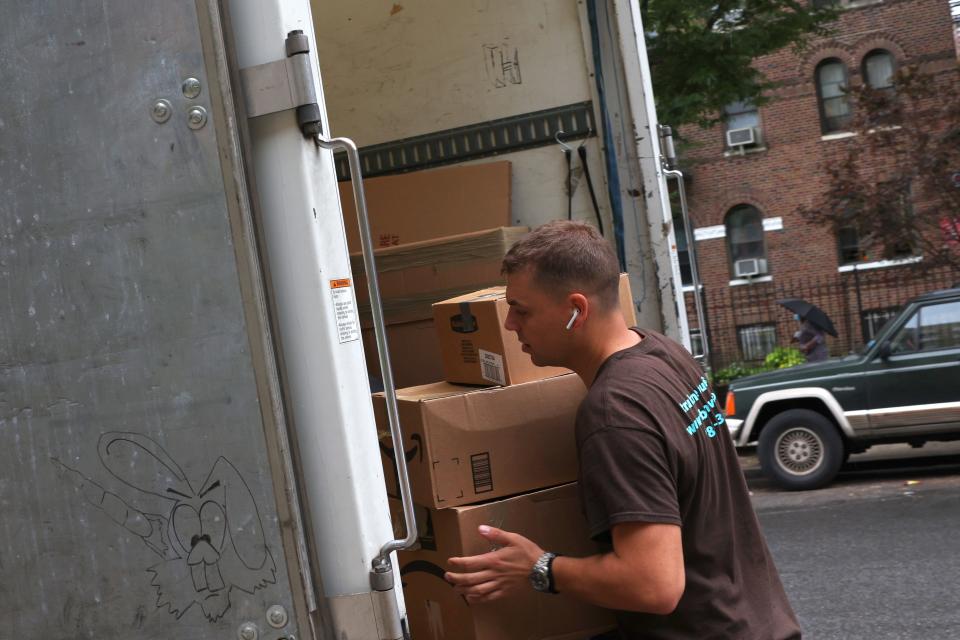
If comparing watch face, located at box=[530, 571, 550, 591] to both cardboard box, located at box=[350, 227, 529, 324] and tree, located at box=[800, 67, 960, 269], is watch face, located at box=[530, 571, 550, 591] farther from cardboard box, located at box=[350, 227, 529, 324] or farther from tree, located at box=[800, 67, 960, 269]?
tree, located at box=[800, 67, 960, 269]

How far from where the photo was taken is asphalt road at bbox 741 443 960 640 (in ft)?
21.9

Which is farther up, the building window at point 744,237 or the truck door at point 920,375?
the building window at point 744,237

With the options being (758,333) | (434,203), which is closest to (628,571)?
(434,203)

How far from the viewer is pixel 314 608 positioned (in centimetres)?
182

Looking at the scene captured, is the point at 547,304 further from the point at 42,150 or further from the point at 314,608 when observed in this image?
the point at 42,150

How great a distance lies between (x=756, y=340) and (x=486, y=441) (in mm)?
22817

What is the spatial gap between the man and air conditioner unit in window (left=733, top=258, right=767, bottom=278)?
79.3 ft

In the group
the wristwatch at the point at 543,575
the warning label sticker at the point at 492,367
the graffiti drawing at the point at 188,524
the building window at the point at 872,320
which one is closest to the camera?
the graffiti drawing at the point at 188,524

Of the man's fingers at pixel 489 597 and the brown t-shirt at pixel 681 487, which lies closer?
the brown t-shirt at pixel 681 487

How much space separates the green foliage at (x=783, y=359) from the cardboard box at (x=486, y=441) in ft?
62.2

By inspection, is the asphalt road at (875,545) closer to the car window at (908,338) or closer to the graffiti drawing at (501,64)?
the car window at (908,338)

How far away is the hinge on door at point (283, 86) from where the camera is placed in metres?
1.84

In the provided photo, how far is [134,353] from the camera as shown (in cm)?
181

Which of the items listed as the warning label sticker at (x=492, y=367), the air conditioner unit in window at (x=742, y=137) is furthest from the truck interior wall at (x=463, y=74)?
the air conditioner unit in window at (x=742, y=137)
